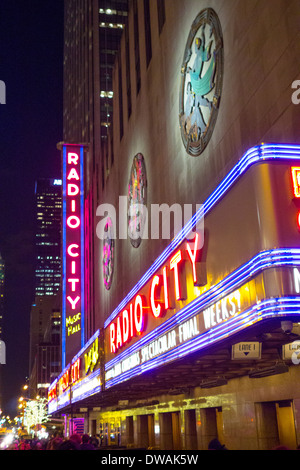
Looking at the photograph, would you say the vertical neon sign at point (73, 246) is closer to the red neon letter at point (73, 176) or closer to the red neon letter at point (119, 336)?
the red neon letter at point (73, 176)

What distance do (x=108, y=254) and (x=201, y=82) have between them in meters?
19.2

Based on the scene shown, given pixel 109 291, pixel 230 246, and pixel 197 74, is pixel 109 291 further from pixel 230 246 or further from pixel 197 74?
pixel 230 246

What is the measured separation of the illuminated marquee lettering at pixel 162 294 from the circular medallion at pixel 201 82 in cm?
431

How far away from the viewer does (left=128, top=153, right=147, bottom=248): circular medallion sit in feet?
80.5

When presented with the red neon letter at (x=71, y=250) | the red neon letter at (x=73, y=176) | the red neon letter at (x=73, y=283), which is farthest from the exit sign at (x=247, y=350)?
the red neon letter at (x=73, y=176)

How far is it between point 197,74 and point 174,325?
805cm

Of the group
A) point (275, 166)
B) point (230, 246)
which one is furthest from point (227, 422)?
point (275, 166)

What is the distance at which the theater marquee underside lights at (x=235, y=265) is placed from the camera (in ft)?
28.5

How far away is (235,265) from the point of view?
10367 mm

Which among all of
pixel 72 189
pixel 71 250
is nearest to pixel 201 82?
pixel 71 250

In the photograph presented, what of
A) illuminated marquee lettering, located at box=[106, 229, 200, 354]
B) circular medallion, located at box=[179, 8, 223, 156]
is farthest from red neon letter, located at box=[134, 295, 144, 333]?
circular medallion, located at box=[179, 8, 223, 156]

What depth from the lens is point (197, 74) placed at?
16953mm

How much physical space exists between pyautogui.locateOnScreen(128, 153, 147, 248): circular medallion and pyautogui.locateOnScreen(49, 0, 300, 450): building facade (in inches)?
3.8

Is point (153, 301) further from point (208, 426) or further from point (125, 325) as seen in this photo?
point (208, 426)
